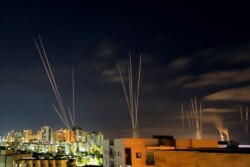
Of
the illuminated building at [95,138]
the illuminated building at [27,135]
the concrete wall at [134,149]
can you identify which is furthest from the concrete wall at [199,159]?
the illuminated building at [27,135]

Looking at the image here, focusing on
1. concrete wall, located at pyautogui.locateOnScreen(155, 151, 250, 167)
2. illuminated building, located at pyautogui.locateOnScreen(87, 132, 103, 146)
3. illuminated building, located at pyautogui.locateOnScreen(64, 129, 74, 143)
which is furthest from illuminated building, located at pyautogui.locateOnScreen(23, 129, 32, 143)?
concrete wall, located at pyautogui.locateOnScreen(155, 151, 250, 167)

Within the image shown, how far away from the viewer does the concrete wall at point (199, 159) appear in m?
4.89

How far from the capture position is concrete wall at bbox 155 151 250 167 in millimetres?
4891

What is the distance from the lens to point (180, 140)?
112 feet

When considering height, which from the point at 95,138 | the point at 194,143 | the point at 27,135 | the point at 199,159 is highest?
the point at 27,135

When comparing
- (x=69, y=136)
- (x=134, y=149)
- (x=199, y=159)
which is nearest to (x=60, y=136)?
(x=69, y=136)

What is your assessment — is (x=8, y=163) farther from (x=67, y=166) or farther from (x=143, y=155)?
(x=143, y=155)

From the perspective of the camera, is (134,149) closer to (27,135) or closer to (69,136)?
(69,136)

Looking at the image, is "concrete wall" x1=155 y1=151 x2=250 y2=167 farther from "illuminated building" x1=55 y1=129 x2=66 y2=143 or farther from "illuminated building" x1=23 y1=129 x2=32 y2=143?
"illuminated building" x1=23 y1=129 x2=32 y2=143

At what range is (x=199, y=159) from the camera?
5664 millimetres

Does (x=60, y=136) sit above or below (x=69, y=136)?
above

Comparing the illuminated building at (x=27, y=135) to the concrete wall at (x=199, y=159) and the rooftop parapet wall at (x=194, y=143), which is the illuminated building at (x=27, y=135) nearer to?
the rooftop parapet wall at (x=194, y=143)

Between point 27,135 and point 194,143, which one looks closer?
point 194,143

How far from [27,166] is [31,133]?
130239 mm
